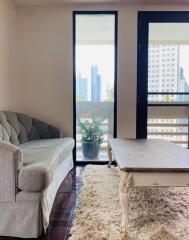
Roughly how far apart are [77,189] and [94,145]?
1302 millimetres

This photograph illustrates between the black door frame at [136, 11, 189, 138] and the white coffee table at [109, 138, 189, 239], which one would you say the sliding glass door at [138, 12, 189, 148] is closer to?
the black door frame at [136, 11, 189, 138]

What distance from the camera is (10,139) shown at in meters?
3.28

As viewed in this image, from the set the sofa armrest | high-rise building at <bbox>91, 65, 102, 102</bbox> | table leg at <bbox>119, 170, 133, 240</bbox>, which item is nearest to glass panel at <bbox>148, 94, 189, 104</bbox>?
high-rise building at <bbox>91, 65, 102, 102</bbox>

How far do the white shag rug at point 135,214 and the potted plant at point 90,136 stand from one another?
1147mm

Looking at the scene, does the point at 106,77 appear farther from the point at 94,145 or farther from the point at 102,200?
the point at 102,200

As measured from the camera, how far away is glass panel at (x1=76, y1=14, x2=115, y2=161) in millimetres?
4348

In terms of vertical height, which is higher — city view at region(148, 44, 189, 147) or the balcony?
city view at region(148, 44, 189, 147)

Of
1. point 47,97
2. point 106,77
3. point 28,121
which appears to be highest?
point 106,77

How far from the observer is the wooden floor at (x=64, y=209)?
2.09 m

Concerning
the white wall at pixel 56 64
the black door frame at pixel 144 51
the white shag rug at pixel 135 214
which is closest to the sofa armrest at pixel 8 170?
the white shag rug at pixel 135 214

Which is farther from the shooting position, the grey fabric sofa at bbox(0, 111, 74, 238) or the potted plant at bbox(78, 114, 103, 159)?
the potted plant at bbox(78, 114, 103, 159)

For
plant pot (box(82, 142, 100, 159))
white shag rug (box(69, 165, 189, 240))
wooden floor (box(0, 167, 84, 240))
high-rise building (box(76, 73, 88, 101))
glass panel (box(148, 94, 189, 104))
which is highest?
high-rise building (box(76, 73, 88, 101))

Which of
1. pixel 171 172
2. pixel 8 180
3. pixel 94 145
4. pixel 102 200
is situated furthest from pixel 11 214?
pixel 94 145

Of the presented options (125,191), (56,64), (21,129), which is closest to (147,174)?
(125,191)
